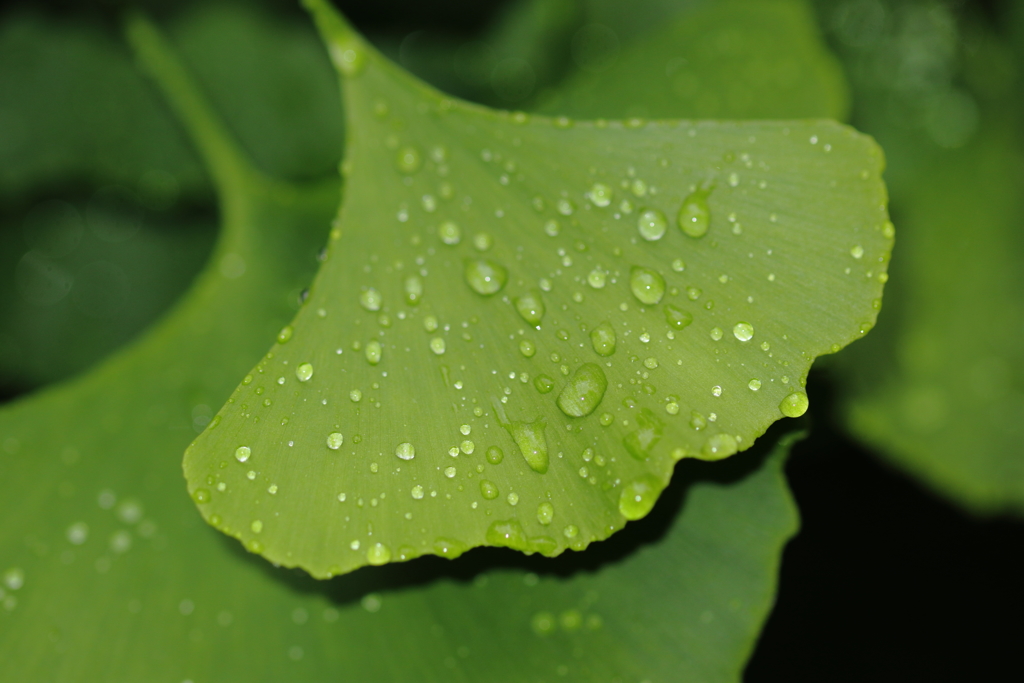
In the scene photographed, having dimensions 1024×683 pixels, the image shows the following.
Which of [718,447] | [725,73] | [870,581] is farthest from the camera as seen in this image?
[870,581]

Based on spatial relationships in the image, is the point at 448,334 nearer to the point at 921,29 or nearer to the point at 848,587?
the point at 848,587

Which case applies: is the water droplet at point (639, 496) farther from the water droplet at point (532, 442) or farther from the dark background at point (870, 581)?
the dark background at point (870, 581)

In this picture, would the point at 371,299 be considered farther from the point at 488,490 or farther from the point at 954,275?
the point at 954,275

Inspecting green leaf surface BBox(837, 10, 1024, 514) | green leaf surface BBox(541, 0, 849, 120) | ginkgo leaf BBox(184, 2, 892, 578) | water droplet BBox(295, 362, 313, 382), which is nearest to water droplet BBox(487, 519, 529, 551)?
ginkgo leaf BBox(184, 2, 892, 578)

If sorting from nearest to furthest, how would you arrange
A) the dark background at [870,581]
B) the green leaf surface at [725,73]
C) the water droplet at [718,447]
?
1. the water droplet at [718,447]
2. the green leaf surface at [725,73]
3. the dark background at [870,581]

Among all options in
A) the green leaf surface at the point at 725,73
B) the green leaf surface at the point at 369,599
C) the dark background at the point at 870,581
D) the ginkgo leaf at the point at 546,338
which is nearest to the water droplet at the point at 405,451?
the ginkgo leaf at the point at 546,338

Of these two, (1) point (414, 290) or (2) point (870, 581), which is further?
(2) point (870, 581)

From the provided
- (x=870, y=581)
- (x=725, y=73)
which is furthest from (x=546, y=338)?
(x=870, y=581)
